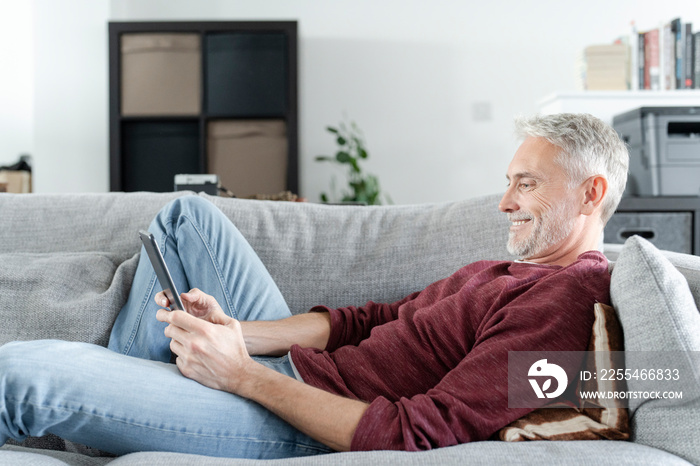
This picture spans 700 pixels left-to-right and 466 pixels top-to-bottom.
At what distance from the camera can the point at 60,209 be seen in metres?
1.60

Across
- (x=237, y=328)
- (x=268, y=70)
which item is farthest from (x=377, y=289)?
(x=268, y=70)

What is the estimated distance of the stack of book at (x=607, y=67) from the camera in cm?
292

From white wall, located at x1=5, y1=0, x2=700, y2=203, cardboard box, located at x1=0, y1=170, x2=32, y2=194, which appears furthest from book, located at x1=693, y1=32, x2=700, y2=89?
cardboard box, located at x1=0, y1=170, x2=32, y2=194

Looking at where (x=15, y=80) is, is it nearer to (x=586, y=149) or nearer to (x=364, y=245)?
(x=364, y=245)

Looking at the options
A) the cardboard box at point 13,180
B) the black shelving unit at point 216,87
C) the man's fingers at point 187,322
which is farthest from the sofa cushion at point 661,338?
the cardboard box at point 13,180

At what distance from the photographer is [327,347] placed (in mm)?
1312

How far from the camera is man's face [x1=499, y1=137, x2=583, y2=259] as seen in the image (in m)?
1.21

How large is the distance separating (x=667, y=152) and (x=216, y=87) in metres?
2.26

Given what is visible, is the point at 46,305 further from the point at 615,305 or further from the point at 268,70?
the point at 268,70

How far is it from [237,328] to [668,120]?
7.90ft

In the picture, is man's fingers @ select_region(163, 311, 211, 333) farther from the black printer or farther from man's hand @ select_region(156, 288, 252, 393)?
the black printer

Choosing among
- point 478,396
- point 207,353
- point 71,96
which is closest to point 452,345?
point 478,396

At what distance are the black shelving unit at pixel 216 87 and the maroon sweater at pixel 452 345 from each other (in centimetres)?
213

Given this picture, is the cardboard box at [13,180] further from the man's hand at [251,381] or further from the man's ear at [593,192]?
the man's ear at [593,192]
